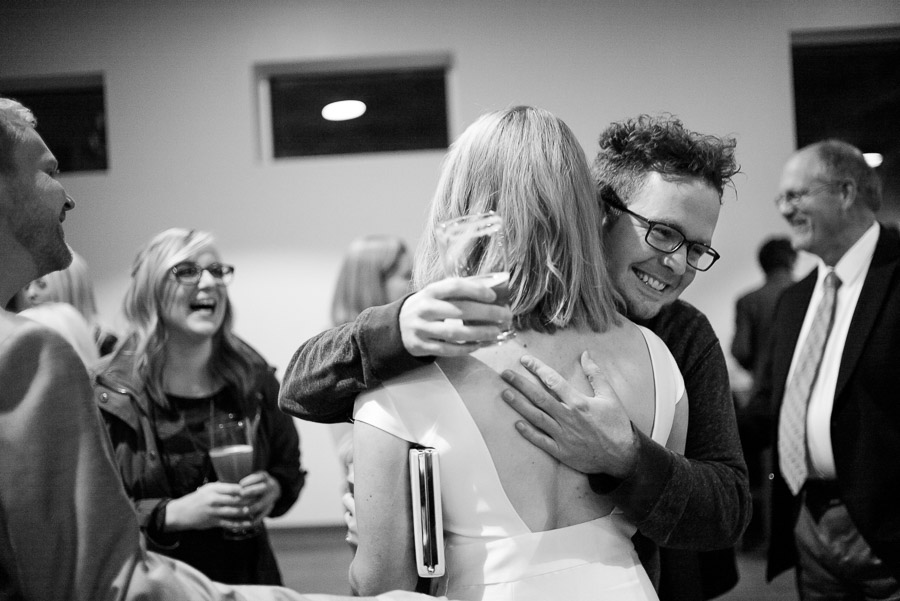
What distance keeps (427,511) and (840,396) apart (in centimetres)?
190

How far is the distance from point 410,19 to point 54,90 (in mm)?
2792

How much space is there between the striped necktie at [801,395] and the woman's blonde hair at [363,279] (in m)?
1.55

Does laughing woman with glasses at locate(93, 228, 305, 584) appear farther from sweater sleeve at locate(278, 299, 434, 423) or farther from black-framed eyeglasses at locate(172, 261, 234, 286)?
sweater sleeve at locate(278, 299, 434, 423)

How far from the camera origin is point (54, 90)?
628cm

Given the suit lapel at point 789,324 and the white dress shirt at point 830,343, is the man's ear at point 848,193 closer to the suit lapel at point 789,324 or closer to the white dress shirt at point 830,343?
the white dress shirt at point 830,343

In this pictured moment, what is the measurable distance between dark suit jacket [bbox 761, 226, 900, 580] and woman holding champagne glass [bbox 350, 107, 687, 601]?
1.45m

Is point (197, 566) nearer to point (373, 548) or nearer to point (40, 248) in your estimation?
point (373, 548)

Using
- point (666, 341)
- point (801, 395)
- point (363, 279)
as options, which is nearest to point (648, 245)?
point (666, 341)

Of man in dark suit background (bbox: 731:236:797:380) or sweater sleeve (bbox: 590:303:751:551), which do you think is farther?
man in dark suit background (bbox: 731:236:797:380)

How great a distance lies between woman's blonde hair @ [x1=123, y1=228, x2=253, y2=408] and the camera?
102 inches

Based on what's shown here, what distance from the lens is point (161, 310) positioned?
261cm

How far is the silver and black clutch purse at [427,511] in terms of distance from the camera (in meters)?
1.25

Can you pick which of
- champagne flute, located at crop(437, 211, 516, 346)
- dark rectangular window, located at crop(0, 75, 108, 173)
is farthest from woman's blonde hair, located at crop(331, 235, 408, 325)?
dark rectangular window, located at crop(0, 75, 108, 173)

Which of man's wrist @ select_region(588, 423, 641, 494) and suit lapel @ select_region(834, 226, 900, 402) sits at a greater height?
suit lapel @ select_region(834, 226, 900, 402)
